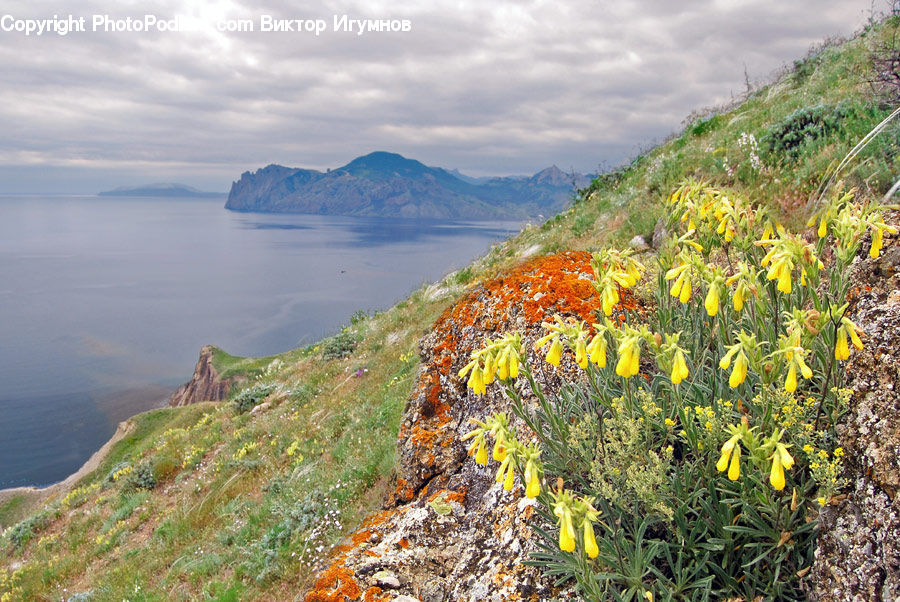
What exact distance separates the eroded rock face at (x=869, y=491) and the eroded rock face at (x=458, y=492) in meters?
1.35

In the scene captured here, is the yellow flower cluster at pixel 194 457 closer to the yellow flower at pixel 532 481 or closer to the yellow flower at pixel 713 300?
the yellow flower at pixel 532 481

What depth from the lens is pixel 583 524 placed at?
2.11 meters

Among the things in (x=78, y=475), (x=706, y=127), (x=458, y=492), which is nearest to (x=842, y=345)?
(x=458, y=492)

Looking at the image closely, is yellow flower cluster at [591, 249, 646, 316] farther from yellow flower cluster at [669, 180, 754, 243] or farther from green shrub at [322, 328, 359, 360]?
green shrub at [322, 328, 359, 360]

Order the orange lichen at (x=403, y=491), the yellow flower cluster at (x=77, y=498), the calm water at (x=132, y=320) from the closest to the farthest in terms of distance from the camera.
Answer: the orange lichen at (x=403, y=491)
the yellow flower cluster at (x=77, y=498)
the calm water at (x=132, y=320)

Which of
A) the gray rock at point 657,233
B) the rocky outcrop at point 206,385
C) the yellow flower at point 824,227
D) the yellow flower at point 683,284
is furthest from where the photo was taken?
the rocky outcrop at point 206,385

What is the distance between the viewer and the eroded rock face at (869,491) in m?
2.18

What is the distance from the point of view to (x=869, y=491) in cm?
234

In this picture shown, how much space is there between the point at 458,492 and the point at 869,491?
2.74 m

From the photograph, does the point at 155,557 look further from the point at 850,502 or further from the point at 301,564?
the point at 850,502

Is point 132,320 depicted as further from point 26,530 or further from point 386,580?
point 386,580

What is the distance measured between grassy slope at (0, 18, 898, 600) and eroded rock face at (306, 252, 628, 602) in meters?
1.24

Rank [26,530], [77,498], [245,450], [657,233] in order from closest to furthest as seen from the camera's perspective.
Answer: [657,233] → [245,450] → [26,530] → [77,498]

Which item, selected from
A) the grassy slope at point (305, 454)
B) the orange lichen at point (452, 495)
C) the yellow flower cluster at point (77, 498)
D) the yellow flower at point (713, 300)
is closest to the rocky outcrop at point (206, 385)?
the yellow flower cluster at point (77, 498)
